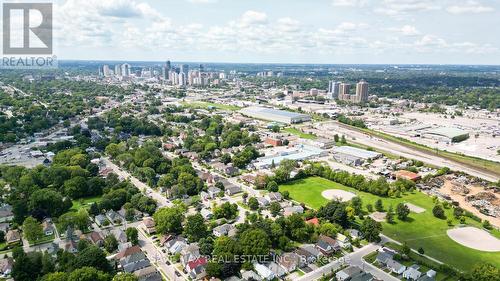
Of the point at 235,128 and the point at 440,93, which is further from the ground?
the point at 440,93

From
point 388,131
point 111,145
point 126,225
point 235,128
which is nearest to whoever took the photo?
point 126,225

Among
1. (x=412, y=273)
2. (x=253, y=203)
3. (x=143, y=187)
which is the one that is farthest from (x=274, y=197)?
(x=412, y=273)

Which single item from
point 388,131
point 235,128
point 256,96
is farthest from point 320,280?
point 256,96

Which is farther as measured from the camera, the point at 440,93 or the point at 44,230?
the point at 440,93

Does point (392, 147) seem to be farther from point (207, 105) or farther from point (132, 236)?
point (207, 105)

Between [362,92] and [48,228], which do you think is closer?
[48,228]

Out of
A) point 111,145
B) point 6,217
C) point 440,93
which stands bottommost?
point 6,217

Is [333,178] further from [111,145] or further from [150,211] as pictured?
[111,145]
